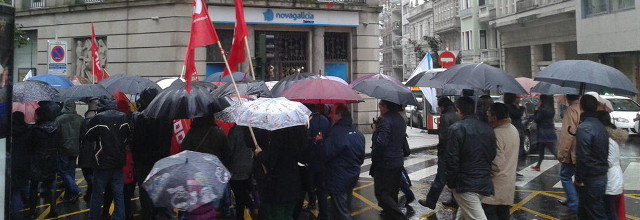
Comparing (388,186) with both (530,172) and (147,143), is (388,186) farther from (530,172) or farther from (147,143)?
(530,172)

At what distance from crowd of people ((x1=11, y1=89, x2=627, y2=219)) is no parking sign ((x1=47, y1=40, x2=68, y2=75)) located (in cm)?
691

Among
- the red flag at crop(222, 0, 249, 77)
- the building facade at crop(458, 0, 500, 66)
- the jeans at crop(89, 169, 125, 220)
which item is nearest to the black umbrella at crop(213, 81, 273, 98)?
the red flag at crop(222, 0, 249, 77)

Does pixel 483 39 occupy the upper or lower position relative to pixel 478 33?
lower

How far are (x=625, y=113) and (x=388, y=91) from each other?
15879 mm

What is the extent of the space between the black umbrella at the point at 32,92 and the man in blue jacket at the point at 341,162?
3.73m

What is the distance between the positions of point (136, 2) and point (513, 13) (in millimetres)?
27692

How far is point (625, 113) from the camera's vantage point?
19.8m

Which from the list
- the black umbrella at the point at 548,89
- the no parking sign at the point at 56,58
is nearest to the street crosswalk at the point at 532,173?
the black umbrella at the point at 548,89

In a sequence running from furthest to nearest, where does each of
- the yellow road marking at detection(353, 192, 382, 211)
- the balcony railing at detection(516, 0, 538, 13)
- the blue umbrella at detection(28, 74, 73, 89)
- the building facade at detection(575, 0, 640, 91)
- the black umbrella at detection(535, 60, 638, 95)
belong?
1. the balcony railing at detection(516, 0, 538, 13)
2. the building facade at detection(575, 0, 640, 91)
3. the blue umbrella at detection(28, 74, 73, 89)
4. the yellow road marking at detection(353, 192, 382, 211)
5. the black umbrella at detection(535, 60, 638, 95)

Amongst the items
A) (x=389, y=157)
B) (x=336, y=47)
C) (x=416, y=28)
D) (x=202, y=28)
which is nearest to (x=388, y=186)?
(x=389, y=157)

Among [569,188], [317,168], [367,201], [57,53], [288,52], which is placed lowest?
[367,201]

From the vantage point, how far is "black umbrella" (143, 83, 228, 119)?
6141 mm

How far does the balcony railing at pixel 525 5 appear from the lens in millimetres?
34928

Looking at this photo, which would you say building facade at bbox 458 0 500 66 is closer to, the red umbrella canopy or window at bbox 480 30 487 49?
window at bbox 480 30 487 49
